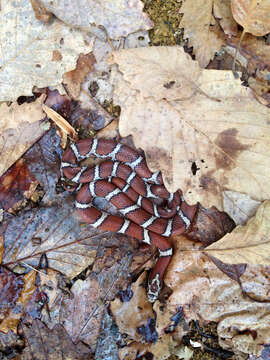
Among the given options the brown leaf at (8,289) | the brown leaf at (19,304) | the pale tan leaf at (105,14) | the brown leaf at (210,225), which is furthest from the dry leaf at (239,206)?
the brown leaf at (8,289)

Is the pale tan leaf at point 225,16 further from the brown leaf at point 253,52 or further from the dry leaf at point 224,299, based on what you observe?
the dry leaf at point 224,299

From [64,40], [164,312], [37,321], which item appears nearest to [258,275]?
[164,312]

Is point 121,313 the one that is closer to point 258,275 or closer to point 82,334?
point 82,334

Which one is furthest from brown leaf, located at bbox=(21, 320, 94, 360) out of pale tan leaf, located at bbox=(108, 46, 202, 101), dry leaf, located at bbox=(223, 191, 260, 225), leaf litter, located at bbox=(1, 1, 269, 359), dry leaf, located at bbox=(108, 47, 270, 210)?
pale tan leaf, located at bbox=(108, 46, 202, 101)

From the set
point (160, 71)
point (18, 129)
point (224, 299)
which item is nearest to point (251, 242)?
point (224, 299)

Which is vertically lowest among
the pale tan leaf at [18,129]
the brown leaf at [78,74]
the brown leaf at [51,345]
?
the brown leaf at [51,345]

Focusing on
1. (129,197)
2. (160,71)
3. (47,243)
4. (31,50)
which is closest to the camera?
(160,71)

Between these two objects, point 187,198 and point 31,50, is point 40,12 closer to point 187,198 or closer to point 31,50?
point 31,50
